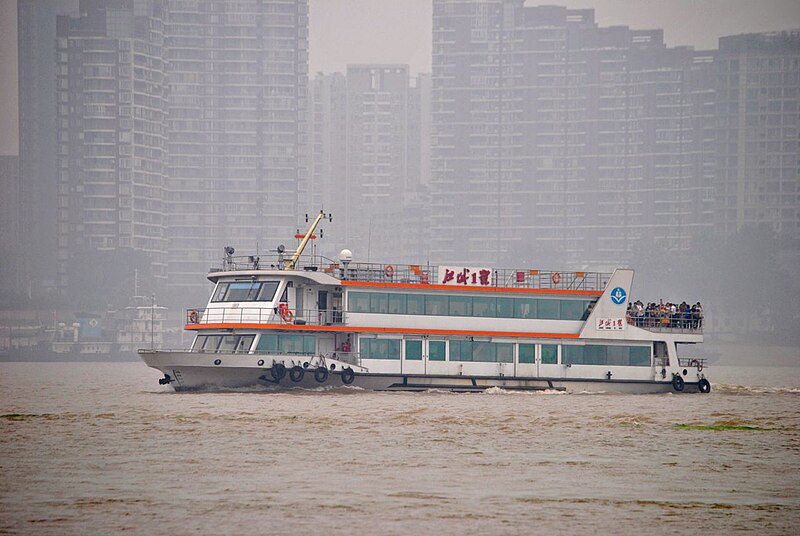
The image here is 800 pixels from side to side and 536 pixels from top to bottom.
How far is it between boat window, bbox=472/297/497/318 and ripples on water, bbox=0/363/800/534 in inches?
168

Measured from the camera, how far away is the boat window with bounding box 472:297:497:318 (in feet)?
185

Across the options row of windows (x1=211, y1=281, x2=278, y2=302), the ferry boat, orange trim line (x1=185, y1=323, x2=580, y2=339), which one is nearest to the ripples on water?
the ferry boat

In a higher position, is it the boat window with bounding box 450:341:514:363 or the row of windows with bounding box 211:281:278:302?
the row of windows with bounding box 211:281:278:302

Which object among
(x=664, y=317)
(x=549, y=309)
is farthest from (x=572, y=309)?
(x=664, y=317)

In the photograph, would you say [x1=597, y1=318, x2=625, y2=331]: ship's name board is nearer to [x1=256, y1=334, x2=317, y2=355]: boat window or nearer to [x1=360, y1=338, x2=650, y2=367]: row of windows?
[x1=360, y1=338, x2=650, y2=367]: row of windows

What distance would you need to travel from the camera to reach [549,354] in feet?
187

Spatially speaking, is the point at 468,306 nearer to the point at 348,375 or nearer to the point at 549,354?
the point at 549,354

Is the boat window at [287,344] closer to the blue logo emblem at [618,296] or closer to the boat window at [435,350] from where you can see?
the boat window at [435,350]

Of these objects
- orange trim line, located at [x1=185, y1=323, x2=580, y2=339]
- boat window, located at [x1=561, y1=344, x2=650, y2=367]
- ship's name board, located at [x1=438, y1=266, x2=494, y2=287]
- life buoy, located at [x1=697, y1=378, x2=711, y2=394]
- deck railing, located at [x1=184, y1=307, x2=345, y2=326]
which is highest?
ship's name board, located at [x1=438, y1=266, x2=494, y2=287]

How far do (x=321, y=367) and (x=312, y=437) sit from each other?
1416 cm

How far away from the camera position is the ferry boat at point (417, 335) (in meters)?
53.2

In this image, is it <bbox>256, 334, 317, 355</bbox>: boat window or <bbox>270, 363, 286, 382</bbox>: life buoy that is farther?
<bbox>256, 334, 317, 355</bbox>: boat window

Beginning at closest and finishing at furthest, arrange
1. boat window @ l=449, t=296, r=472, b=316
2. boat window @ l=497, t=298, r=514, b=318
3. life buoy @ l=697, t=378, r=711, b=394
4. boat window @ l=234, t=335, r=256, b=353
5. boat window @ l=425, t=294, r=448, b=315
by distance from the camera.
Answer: boat window @ l=234, t=335, r=256, b=353, boat window @ l=425, t=294, r=448, b=315, boat window @ l=449, t=296, r=472, b=316, boat window @ l=497, t=298, r=514, b=318, life buoy @ l=697, t=378, r=711, b=394

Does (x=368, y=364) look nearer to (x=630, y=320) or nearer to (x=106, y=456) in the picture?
(x=630, y=320)
